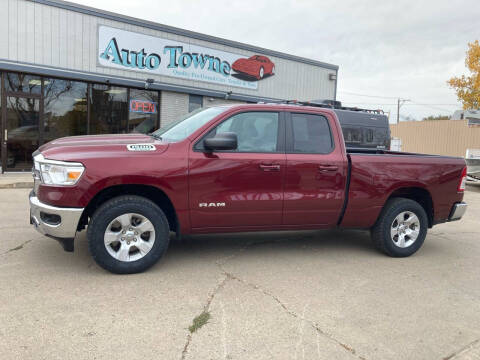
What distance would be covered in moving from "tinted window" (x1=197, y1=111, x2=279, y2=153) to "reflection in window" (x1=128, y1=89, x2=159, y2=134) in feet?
34.5

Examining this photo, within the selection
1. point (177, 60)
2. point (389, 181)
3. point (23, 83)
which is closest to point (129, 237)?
point (389, 181)

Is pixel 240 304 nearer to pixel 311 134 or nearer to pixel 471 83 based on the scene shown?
pixel 311 134

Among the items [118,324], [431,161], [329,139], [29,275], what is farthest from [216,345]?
[431,161]

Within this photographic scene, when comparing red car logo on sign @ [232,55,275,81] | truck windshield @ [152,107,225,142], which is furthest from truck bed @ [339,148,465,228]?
red car logo on sign @ [232,55,275,81]

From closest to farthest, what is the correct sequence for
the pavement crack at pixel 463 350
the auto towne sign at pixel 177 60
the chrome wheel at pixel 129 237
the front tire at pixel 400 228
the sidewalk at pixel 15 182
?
the pavement crack at pixel 463 350 → the chrome wheel at pixel 129 237 → the front tire at pixel 400 228 → the sidewalk at pixel 15 182 → the auto towne sign at pixel 177 60

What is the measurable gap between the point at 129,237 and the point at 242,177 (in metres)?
1.34

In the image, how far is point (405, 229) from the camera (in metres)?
5.31

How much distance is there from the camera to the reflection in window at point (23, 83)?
11.9 meters

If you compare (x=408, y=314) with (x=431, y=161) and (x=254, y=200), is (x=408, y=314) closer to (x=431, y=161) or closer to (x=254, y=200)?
(x=254, y=200)

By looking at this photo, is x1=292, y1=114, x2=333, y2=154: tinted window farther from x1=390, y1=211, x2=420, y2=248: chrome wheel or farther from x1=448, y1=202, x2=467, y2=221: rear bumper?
x1=448, y1=202, x2=467, y2=221: rear bumper

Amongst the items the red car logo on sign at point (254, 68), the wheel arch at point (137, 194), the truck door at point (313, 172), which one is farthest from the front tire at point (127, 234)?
the red car logo on sign at point (254, 68)

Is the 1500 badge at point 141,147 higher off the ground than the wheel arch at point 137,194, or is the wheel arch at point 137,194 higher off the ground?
the 1500 badge at point 141,147

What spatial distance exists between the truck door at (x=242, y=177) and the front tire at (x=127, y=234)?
420mm

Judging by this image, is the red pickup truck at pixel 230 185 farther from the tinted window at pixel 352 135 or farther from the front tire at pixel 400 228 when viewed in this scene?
the tinted window at pixel 352 135
